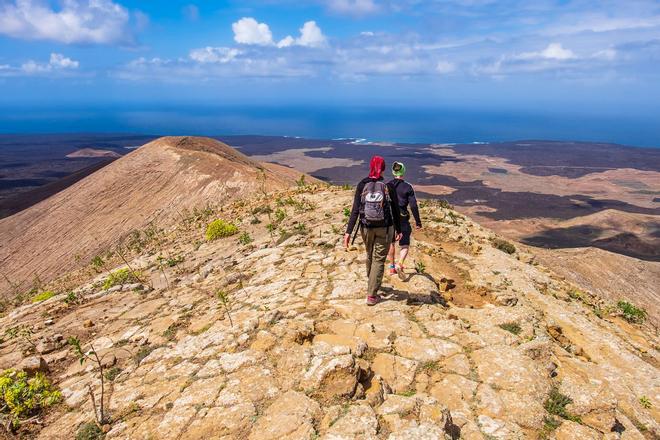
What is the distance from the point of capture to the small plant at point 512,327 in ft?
19.9

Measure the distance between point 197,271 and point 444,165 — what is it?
131168mm

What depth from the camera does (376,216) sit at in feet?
20.3

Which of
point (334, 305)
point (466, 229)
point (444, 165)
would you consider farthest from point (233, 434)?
point (444, 165)

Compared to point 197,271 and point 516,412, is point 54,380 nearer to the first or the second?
point 197,271

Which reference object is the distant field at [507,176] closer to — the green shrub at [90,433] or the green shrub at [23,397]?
the green shrub at [23,397]

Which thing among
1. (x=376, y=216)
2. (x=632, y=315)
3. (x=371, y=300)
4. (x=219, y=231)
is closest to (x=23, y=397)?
(x=371, y=300)

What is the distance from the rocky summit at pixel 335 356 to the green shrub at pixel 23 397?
115 mm

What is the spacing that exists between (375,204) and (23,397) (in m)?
5.31

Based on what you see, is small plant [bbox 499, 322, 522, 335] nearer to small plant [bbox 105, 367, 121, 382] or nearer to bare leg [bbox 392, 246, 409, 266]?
bare leg [bbox 392, 246, 409, 266]

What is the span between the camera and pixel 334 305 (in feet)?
A: 21.5

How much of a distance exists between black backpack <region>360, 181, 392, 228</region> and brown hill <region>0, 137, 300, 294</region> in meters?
17.3

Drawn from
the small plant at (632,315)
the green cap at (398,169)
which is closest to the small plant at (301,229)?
the green cap at (398,169)

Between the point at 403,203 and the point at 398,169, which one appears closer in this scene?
the point at 398,169

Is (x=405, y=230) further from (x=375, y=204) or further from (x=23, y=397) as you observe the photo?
(x=23, y=397)
